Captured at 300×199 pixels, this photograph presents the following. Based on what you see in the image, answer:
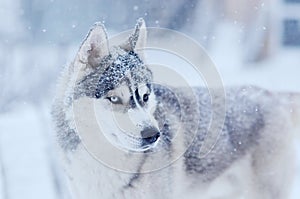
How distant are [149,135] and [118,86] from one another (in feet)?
0.35

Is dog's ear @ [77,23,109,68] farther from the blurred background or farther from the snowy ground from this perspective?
the snowy ground

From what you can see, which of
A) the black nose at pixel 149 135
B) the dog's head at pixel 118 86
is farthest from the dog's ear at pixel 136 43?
the black nose at pixel 149 135

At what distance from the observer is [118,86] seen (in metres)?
1.08

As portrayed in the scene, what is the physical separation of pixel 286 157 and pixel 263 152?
0.06 metres

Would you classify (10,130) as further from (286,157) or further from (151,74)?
(286,157)

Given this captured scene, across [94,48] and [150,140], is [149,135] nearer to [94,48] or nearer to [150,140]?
[150,140]

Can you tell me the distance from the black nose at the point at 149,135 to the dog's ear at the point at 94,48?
150 mm

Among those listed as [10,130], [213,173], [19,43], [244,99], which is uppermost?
[19,43]

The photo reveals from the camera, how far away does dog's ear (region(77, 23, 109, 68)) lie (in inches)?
42.4

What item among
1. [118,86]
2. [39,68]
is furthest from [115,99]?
[39,68]

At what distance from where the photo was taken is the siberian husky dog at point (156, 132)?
1095 millimetres

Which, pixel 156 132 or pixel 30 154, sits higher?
pixel 30 154

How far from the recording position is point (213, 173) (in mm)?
1282

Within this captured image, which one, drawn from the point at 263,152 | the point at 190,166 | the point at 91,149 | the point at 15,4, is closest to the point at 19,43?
the point at 15,4
